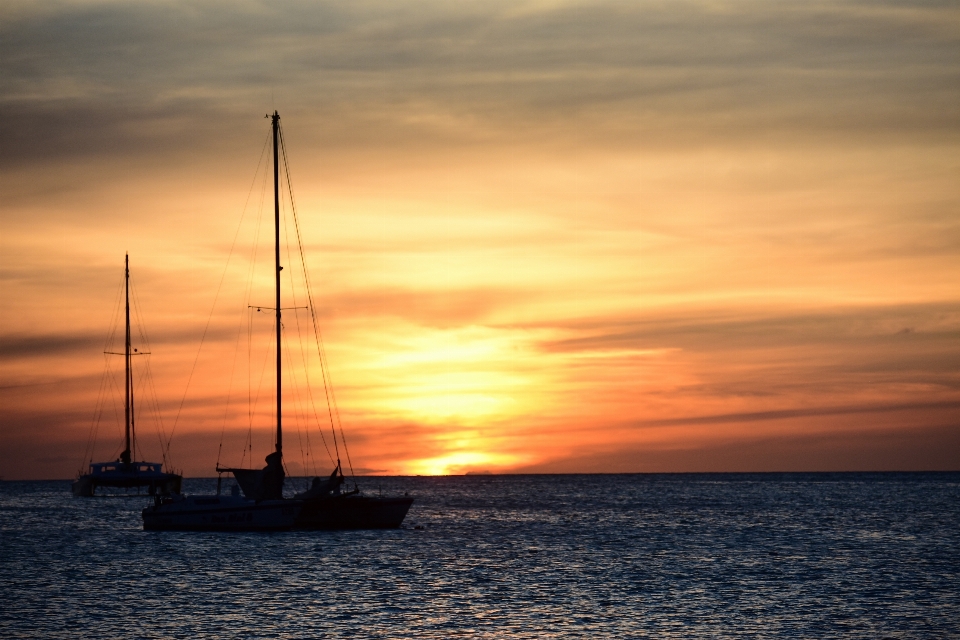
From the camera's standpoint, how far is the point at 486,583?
59.5 m

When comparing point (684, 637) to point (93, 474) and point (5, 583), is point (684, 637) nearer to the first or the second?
point (5, 583)

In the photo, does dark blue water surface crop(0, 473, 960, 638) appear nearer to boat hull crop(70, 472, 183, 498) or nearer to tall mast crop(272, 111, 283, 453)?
tall mast crop(272, 111, 283, 453)

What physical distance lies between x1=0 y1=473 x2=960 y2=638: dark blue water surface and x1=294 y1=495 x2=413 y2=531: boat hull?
1.99 meters

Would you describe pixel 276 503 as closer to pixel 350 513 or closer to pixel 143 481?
pixel 350 513

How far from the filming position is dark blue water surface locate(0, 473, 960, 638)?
45719mm

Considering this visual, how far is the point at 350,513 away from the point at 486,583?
21.7 m

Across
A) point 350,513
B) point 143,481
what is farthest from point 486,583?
point 143,481

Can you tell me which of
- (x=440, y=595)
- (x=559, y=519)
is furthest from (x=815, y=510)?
(x=440, y=595)

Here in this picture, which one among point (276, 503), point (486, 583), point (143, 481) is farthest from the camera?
point (143, 481)

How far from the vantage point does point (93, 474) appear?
586 feet

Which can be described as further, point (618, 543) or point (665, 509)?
point (665, 509)

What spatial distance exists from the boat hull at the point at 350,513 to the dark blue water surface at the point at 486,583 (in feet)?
6.53

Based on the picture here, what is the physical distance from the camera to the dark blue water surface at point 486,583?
4572 centimetres

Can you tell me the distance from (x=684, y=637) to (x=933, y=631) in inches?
394
